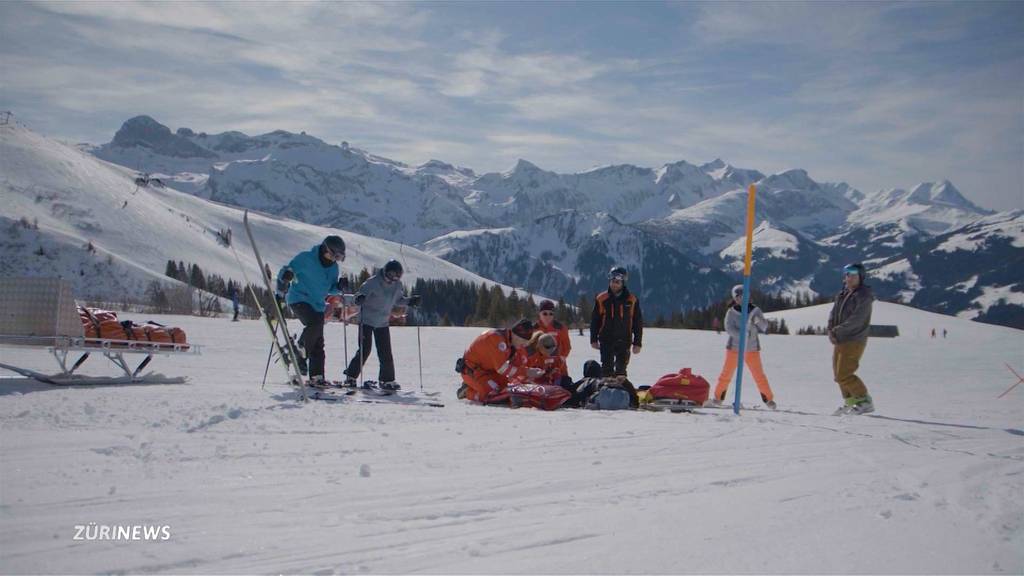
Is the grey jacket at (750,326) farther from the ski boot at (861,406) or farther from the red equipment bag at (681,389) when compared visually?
the ski boot at (861,406)

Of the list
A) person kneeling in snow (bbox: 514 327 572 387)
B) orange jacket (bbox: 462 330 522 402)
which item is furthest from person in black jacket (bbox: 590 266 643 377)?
orange jacket (bbox: 462 330 522 402)

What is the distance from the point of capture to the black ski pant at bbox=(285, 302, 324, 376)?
961 centimetres

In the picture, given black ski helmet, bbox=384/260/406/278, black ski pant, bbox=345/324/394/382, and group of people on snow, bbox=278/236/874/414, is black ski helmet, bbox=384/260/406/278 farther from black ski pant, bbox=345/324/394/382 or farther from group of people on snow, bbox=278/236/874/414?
black ski pant, bbox=345/324/394/382

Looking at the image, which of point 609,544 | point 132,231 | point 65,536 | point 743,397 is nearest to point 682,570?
point 609,544

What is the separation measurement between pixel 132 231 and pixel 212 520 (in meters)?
131

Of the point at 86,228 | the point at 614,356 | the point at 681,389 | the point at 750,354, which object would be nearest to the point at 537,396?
the point at 681,389

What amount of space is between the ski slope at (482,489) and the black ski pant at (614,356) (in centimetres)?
239

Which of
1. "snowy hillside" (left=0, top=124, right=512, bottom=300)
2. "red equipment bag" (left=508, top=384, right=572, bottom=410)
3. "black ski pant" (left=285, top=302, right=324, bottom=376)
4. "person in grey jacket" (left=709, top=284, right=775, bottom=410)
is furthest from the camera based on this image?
"snowy hillside" (left=0, top=124, right=512, bottom=300)

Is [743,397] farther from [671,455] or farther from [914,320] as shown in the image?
[914,320]

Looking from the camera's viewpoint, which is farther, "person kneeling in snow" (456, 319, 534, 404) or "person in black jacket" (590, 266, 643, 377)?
"person in black jacket" (590, 266, 643, 377)

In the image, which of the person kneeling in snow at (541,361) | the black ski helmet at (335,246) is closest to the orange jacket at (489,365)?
the person kneeling in snow at (541,361)

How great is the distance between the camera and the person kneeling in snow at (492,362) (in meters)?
9.65

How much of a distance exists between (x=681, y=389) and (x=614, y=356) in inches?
51.5

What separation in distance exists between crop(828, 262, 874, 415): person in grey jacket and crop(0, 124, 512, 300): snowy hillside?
7202 cm
